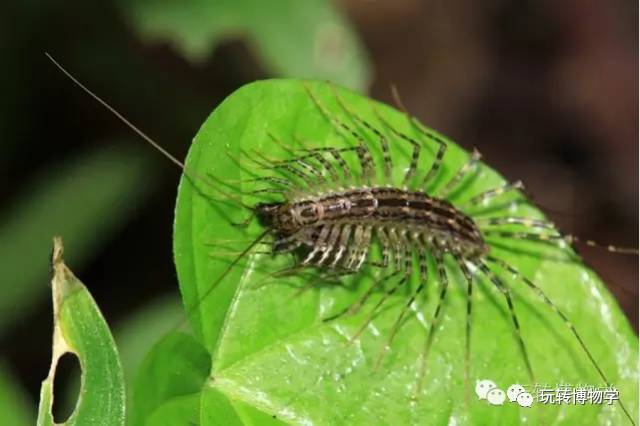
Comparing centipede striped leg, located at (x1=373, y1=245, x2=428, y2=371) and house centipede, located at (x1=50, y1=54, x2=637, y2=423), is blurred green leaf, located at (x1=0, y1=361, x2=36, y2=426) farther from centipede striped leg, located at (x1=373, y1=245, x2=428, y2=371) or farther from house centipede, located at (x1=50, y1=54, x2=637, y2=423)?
centipede striped leg, located at (x1=373, y1=245, x2=428, y2=371)

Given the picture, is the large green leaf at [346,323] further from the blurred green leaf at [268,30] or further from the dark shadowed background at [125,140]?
the blurred green leaf at [268,30]

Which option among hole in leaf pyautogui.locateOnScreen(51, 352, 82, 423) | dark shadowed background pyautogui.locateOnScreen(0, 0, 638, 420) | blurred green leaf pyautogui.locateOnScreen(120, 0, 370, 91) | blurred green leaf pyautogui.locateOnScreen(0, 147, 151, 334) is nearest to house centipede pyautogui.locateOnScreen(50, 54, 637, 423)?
dark shadowed background pyautogui.locateOnScreen(0, 0, 638, 420)

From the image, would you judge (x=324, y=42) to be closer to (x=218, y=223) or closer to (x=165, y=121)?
(x=165, y=121)

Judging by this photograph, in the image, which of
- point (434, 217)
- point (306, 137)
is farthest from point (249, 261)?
point (434, 217)

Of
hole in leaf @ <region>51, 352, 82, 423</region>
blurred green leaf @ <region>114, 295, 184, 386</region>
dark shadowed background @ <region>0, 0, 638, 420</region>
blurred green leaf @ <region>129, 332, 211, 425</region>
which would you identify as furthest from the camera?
dark shadowed background @ <region>0, 0, 638, 420</region>

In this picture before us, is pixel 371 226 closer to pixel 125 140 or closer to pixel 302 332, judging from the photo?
pixel 302 332

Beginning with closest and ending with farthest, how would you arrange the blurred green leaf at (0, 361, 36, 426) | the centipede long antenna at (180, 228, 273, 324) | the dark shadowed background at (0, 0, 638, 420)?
the centipede long antenna at (180, 228, 273, 324) → the blurred green leaf at (0, 361, 36, 426) → the dark shadowed background at (0, 0, 638, 420)

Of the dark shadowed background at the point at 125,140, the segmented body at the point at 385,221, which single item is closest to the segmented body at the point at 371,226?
the segmented body at the point at 385,221
